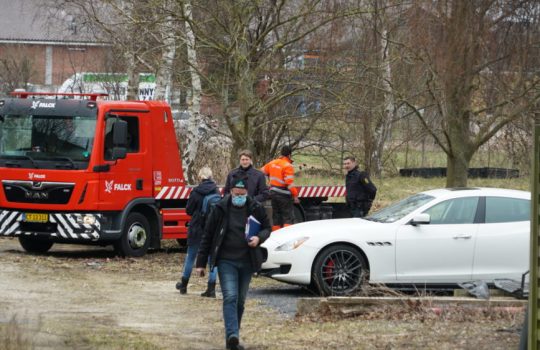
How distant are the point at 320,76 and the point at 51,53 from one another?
159ft

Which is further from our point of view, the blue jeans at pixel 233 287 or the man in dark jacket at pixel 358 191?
the man in dark jacket at pixel 358 191

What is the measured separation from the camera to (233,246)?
10.1 meters

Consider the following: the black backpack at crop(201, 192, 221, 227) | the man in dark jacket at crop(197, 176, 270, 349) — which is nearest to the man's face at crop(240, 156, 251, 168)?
the black backpack at crop(201, 192, 221, 227)

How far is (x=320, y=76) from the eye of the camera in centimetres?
2125

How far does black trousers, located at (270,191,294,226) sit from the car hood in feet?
13.2

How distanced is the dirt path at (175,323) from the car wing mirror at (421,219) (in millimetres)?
1957

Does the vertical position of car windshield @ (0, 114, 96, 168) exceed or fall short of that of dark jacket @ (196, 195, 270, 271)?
it exceeds it

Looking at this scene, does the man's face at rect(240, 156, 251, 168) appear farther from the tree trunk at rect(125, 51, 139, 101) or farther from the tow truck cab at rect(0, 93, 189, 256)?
the tree trunk at rect(125, 51, 139, 101)

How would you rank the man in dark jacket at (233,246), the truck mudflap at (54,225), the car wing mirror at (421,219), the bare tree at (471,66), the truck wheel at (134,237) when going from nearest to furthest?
the man in dark jacket at (233,246)
the bare tree at (471,66)
the car wing mirror at (421,219)
the truck mudflap at (54,225)
the truck wheel at (134,237)

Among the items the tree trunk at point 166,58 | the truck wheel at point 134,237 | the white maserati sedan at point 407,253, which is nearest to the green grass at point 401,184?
the tree trunk at point 166,58

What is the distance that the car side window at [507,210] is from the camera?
1373cm

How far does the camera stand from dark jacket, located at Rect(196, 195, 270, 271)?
10.1 meters

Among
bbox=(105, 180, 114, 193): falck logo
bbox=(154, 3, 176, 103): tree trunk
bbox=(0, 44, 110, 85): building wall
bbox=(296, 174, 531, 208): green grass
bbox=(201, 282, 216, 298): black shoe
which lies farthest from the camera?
bbox=(0, 44, 110, 85): building wall

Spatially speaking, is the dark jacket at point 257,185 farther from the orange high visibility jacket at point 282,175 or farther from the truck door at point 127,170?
the truck door at point 127,170
